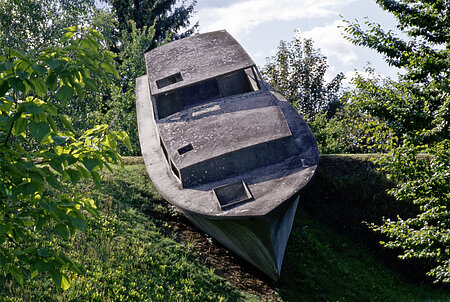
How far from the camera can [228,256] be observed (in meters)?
12.1

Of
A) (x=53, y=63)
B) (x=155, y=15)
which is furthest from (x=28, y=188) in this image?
(x=155, y=15)

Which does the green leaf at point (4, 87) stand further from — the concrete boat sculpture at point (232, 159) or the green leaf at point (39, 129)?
the concrete boat sculpture at point (232, 159)

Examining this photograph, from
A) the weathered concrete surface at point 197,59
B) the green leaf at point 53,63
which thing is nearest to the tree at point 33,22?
the weathered concrete surface at point 197,59

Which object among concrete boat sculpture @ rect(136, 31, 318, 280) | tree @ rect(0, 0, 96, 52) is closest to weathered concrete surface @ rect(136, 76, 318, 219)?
concrete boat sculpture @ rect(136, 31, 318, 280)

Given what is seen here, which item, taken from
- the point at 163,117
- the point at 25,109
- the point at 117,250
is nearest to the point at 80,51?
the point at 25,109

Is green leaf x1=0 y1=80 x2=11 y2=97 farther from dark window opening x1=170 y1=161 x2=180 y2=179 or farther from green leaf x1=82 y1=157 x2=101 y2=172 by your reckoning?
dark window opening x1=170 y1=161 x2=180 y2=179

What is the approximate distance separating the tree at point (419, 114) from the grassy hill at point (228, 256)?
250 cm

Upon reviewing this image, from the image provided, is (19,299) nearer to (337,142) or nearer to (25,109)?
(25,109)

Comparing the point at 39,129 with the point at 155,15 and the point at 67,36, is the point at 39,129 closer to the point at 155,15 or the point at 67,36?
the point at 67,36

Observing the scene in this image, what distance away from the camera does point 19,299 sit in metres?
8.62

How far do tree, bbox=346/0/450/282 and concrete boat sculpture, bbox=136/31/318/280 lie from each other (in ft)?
6.97

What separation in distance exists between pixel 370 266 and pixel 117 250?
27.2ft

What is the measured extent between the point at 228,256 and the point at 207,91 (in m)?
7.55

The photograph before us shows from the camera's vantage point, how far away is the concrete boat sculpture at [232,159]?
31.5ft
